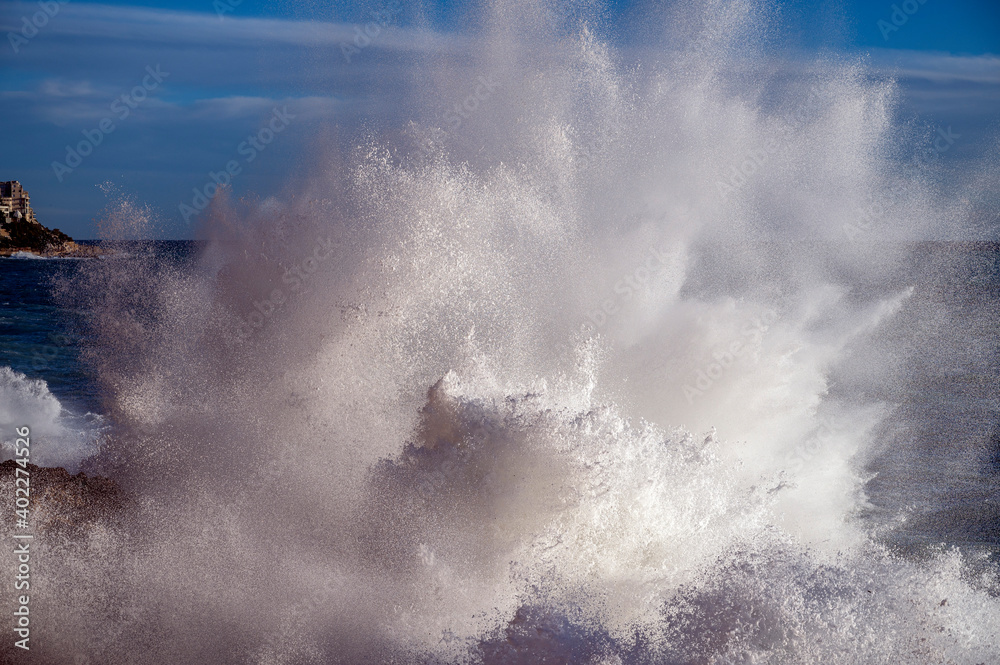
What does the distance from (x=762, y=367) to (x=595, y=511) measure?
25.1ft

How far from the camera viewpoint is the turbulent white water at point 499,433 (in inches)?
282

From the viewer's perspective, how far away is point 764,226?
2236 centimetres

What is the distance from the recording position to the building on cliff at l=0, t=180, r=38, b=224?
87875 mm

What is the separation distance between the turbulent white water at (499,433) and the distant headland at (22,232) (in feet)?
285

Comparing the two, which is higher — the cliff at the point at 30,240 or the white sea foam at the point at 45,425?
the cliff at the point at 30,240

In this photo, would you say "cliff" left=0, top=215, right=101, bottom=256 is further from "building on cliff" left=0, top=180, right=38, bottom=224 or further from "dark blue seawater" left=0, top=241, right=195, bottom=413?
"dark blue seawater" left=0, top=241, right=195, bottom=413

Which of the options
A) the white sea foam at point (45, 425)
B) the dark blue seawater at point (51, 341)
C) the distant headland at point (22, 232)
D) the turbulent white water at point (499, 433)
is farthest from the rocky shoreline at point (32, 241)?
the turbulent white water at point (499, 433)
